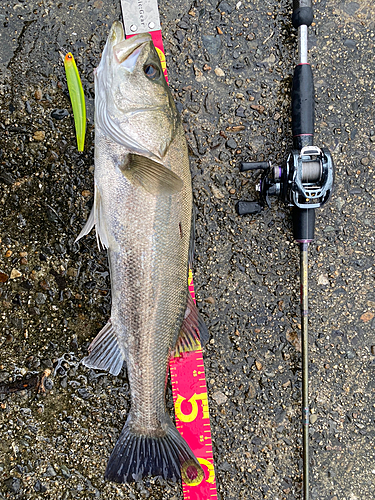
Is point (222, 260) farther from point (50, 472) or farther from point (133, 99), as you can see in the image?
point (50, 472)

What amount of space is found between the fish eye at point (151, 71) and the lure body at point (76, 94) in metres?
0.62

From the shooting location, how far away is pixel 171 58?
2283mm

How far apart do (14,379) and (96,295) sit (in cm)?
74

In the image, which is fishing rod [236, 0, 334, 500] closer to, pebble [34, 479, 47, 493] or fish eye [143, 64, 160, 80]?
fish eye [143, 64, 160, 80]

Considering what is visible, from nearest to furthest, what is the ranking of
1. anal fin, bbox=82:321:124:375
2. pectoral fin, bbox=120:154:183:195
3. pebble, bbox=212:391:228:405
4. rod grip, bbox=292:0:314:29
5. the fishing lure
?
pectoral fin, bbox=120:154:183:195
anal fin, bbox=82:321:124:375
rod grip, bbox=292:0:314:29
the fishing lure
pebble, bbox=212:391:228:405

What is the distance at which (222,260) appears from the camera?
7.62 ft

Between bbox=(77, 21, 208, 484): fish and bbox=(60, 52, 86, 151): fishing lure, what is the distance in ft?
1.37

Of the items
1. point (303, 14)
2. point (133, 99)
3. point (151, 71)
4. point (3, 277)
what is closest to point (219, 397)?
point (3, 277)

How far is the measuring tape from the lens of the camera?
2.24 m

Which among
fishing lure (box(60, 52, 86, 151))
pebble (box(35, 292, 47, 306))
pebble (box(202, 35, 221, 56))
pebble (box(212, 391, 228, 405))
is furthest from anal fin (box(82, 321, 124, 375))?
pebble (box(202, 35, 221, 56))

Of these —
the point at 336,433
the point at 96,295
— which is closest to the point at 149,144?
the point at 96,295

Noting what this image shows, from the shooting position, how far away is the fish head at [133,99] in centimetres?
174

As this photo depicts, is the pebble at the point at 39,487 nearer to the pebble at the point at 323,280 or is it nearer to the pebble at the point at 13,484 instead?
the pebble at the point at 13,484

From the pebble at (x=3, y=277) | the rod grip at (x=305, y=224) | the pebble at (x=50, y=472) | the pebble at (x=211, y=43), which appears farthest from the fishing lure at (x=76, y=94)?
the pebble at (x=50, y=472)
